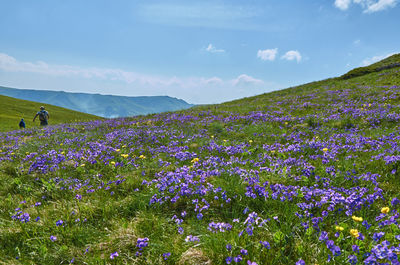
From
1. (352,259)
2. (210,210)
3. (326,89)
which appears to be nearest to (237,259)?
(352,259)

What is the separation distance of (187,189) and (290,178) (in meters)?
2.42

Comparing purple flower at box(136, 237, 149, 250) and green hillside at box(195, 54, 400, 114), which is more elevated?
green hillside at box(195, 54, 400, 114)

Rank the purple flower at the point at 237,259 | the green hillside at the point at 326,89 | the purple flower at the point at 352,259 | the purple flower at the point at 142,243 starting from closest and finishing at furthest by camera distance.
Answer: the purple flower at the point at 352,259 → the purple flower at the point at 237,259 → the purple flower at the point at 142,243 → the green hillside at the point at 326,89

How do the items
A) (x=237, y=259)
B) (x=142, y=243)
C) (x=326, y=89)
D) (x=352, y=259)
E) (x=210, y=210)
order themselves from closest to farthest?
(x=352, y=259) < (x=237, y=259) < (x=142, y=243) < (x=210, y=210) < (x=326, y=89)

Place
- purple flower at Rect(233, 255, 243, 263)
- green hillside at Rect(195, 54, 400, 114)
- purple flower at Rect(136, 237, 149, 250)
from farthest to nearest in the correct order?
green hillside at Rect(195, 54, 400, 114) < purple flower at Rect(136, 237, 149, 250) < purple flower at Rect(233, 255, 243, 263)

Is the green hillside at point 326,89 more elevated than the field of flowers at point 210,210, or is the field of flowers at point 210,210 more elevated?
the green hillside at point 326,89

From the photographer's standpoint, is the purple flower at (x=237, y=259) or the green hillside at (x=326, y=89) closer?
the purple flower at (x=237, y=259)

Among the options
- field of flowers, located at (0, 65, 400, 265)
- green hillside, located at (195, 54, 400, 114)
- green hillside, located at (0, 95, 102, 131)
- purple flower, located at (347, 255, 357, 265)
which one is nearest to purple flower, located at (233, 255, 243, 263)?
field of flowers, located at (0, 65, 400, 265)

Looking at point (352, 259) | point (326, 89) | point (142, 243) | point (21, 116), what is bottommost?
point (21, 116)

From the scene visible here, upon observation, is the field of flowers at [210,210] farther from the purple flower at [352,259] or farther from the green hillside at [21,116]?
the green hillside at [21,116]

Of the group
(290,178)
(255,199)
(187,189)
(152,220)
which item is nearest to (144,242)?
(152,220)

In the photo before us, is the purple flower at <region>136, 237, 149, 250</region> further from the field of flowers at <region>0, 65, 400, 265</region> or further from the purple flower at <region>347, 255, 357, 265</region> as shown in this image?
the purple flower at <region>347, 255, 357, 265</region>

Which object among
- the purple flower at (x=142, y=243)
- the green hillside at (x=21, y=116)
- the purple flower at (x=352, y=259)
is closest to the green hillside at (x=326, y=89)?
the purple flower at (x=352, y=259)

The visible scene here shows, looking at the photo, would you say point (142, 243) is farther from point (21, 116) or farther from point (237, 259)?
point (21, 116)
